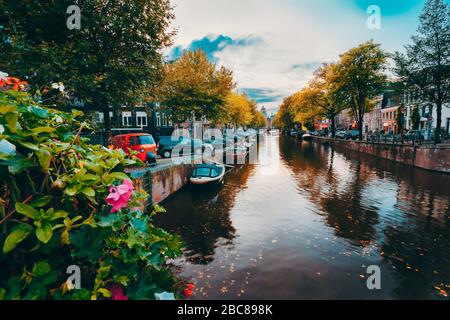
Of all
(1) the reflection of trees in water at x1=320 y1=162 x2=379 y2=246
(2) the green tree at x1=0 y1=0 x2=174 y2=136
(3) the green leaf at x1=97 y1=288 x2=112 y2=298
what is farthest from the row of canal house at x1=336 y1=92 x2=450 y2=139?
(3) the green leaf at x1=97 y1=288 x2=112 y2=298

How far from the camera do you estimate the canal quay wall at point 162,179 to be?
43.8ft

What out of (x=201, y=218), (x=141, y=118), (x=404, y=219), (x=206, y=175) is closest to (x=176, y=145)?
(x=206, y=175)

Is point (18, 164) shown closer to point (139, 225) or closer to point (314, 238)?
point (139, 225)

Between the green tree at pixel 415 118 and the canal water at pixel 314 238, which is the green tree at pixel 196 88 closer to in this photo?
the canal water at pixel 314 238

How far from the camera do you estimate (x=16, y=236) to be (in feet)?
4.62

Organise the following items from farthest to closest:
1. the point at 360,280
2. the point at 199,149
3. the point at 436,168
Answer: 1. the point at 199,149
2. the point at 436,168
3. the point at 360,280

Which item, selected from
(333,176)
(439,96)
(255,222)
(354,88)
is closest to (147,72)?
(255,222)

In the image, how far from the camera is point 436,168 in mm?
24016

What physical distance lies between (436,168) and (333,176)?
9781 millimetres

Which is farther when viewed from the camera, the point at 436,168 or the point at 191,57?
the point at 191,57

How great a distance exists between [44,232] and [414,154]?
33.7 metres
